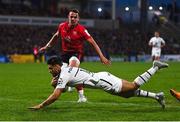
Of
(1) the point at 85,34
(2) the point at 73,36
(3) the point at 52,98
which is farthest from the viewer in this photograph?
(2) the point at 73,36

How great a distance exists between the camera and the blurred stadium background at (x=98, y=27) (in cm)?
6103

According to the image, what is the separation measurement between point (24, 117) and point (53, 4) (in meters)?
61.7

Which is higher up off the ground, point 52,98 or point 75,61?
point 75,61

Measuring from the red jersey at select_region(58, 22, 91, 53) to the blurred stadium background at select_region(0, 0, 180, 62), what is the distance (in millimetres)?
43781

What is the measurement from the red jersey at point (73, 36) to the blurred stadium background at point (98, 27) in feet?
144

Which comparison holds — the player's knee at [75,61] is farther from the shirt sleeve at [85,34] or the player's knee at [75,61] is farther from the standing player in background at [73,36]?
the shirt sleeve at [85,34]

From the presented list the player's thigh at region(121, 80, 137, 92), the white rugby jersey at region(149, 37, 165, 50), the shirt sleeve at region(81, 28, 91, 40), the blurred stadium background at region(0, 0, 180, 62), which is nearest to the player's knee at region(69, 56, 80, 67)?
the shirt sleeve at region(81, 28, 91, 40)

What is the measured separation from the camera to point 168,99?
46.7ft

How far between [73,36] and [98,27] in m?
56.5

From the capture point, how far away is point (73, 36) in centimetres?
1370

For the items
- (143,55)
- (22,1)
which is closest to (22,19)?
(22,1)

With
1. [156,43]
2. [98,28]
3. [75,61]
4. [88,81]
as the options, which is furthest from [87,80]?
[98,28]

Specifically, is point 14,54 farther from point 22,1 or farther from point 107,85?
point 107,85

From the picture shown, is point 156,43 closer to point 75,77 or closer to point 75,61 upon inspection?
point 75,61
